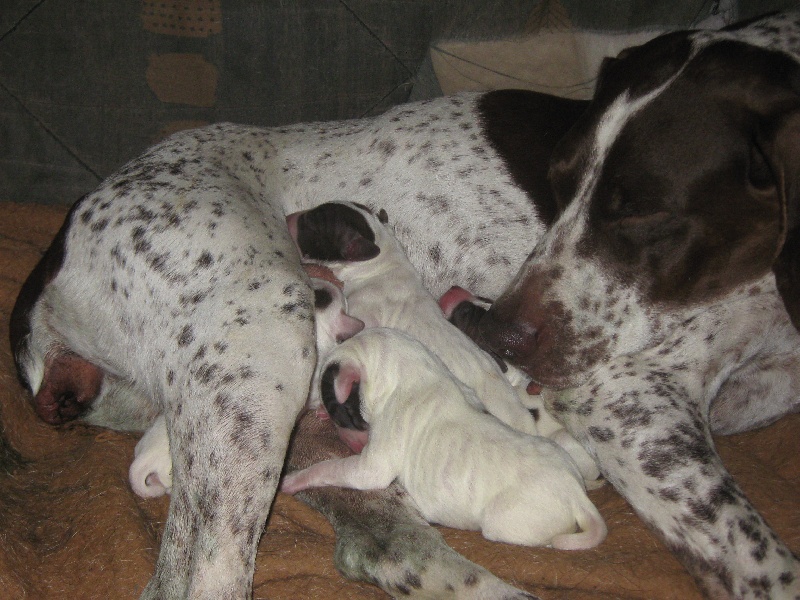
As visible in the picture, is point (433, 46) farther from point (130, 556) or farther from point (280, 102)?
point (130, 556)

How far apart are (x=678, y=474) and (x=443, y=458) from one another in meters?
0.68

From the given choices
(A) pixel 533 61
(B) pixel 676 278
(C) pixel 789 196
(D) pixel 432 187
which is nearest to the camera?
(C) pixel 789 196

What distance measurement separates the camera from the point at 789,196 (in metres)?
2.04

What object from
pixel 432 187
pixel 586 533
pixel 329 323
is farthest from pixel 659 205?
pixel 329 323

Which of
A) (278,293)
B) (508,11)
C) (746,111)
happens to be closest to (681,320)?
(746,111)

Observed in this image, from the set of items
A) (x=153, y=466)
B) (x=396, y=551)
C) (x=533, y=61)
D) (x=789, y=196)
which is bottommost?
(x=153, y=466)

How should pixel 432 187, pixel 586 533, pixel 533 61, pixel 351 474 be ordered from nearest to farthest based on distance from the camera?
pixel 586 533 < pixel 351 474 < pixel 432 187 < pixel 533 61

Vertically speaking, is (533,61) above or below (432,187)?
above

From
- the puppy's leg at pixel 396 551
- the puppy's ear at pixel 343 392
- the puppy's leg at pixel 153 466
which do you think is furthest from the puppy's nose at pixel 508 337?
the puppy's leg at pixel 153 466

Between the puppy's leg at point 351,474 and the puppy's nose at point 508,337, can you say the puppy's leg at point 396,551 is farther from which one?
the puppy's nose at point 508,337

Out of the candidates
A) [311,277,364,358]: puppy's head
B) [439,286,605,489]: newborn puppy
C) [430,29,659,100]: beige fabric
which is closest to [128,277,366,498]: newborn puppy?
[311,277,364,358]: puppy's head

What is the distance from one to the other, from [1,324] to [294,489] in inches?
63.3

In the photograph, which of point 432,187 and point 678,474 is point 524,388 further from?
point 432,187

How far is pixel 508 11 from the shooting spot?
379 centimetres
